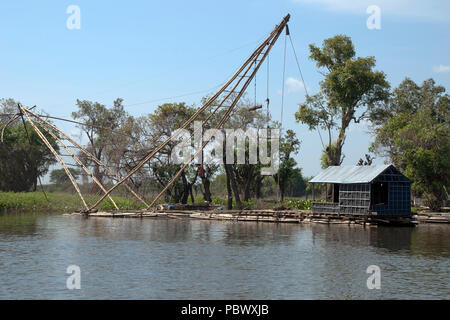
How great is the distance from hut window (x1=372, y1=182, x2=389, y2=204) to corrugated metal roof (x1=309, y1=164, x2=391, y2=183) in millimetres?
1674

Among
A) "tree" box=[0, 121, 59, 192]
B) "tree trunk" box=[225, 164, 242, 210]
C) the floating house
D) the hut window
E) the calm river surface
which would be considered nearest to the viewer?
the calm river surface

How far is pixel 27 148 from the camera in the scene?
2368 inches

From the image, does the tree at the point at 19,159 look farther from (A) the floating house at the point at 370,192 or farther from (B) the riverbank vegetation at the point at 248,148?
(A) the floating house at the point at 370,192

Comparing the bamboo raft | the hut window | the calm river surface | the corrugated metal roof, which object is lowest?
the calm river surface

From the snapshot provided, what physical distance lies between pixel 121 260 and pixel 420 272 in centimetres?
1191

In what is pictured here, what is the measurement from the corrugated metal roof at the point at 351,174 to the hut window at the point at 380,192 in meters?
1.67

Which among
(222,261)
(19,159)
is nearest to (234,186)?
(19,159)

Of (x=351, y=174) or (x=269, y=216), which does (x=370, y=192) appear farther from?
(x=269, y=216)

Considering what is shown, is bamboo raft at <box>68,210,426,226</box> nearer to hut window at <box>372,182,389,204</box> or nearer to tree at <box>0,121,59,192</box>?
hut window at <box>372,182,389,204</box>

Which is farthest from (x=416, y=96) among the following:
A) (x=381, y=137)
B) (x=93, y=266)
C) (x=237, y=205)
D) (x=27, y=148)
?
(x=93, y=266)

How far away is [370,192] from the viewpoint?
121 ft

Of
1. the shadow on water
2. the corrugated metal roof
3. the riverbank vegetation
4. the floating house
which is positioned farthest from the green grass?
the shadow on water

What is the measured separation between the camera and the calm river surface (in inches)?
693

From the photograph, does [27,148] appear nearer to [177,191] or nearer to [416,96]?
[177,191]
